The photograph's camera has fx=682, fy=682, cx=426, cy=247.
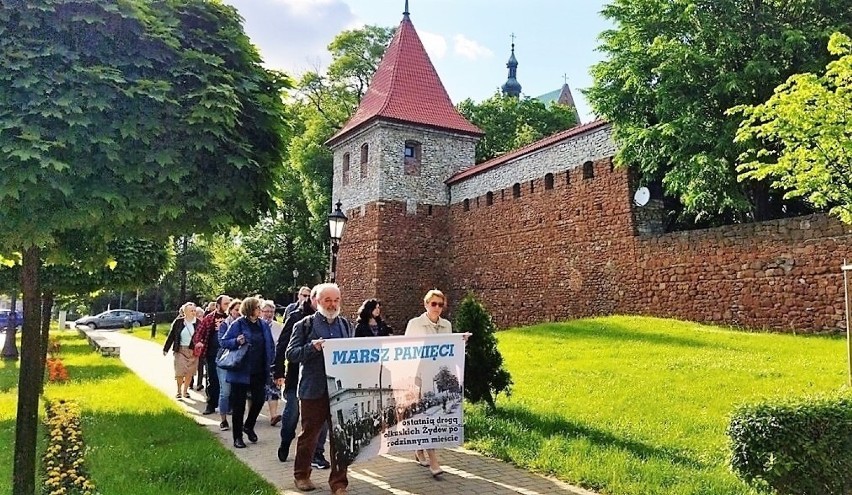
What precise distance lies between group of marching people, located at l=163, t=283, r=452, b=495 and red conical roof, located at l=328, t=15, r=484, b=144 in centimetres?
1725

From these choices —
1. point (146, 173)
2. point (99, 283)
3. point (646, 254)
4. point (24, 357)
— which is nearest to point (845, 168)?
point (646, 254)

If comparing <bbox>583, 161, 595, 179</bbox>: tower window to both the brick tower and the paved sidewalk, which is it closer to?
the brick tower

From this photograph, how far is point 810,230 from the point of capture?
1414 cm

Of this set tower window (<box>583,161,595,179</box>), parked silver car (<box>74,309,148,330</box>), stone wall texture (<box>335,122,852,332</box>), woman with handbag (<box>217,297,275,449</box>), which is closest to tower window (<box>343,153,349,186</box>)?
stone wall texture (<box>335,122,852,332</box>)

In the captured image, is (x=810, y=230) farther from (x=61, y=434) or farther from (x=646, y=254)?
(x=61, y=434)

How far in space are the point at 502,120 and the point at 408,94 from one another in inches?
422

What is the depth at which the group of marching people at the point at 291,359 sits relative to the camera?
17.7ft

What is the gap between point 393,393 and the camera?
5.51 m

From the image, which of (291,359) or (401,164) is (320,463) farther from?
(401,164)

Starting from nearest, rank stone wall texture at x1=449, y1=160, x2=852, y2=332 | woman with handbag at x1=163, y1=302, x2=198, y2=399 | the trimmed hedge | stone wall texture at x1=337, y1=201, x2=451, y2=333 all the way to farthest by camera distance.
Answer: the trimmed hedge → woman with handbag at x1=163, y1=302, x2=198, y2=399 → stone wall texture at x1=449, y1=160, x2=852, y2=332 → stone wall texture at x1=337, y1=201, x2=451, y2=333

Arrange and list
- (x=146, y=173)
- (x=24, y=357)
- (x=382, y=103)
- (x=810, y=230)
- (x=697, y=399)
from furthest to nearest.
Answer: (x=382, y=103) → (x=810, y=230) → (x=697, y=399) → (x=24, y=357) → (x=146, y=173)

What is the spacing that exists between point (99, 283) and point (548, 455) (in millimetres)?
11685

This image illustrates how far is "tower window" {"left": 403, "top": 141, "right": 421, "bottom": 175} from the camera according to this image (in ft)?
86.4

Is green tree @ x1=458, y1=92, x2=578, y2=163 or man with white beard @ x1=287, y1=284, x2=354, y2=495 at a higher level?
green tree @ x1=458, y1=92, x2=578, y2=163
